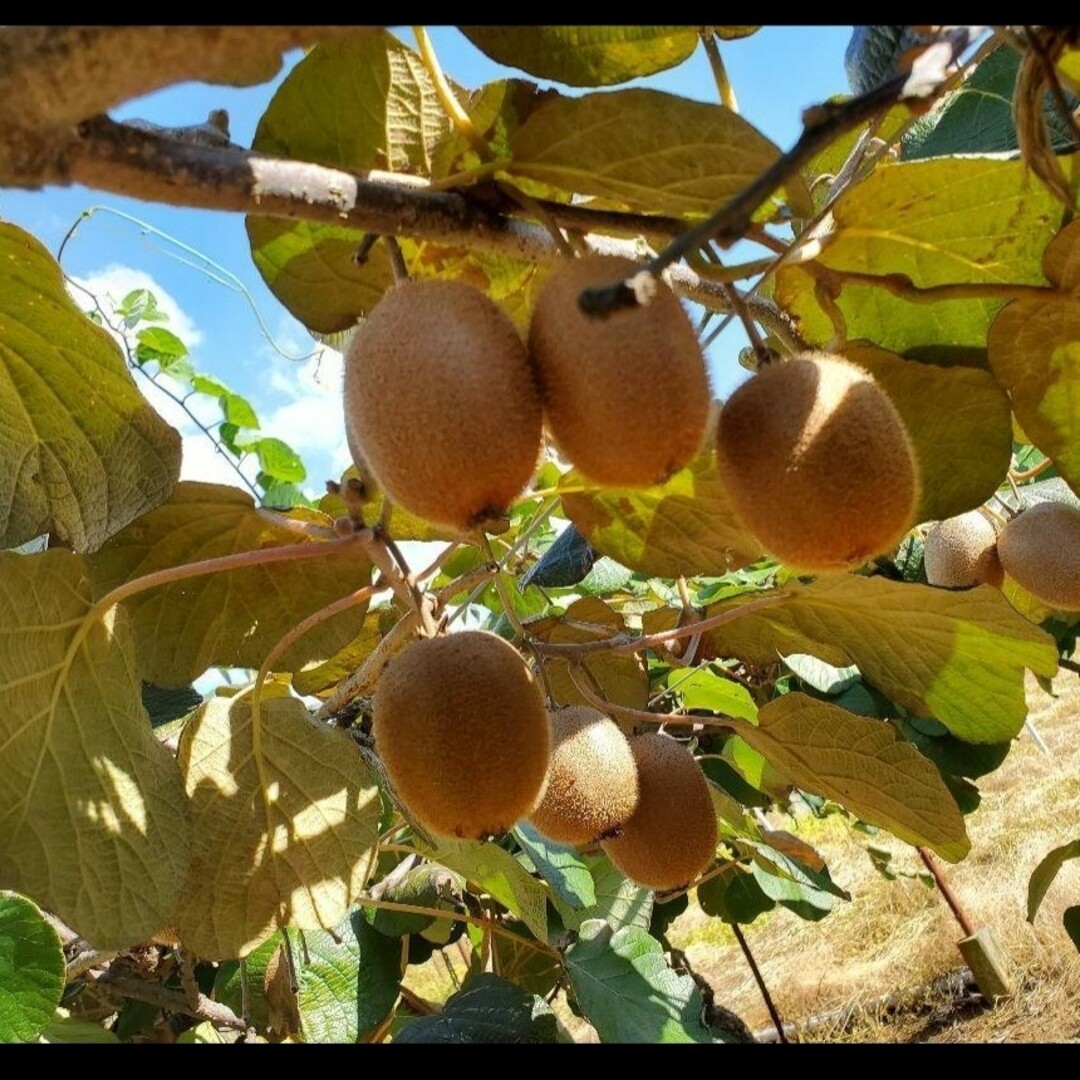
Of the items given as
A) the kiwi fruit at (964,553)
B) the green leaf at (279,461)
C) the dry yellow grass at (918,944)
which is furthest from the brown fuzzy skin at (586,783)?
the dry yellow grass at (918,944)

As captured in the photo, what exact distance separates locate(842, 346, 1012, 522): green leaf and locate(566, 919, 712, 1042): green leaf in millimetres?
670

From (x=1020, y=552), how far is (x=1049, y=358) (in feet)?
2.11

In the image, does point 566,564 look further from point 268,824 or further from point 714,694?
point 268,824

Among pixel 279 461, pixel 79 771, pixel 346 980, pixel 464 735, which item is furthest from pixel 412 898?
pixel 279 461

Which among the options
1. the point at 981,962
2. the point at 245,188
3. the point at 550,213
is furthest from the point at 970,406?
the point at 981,962

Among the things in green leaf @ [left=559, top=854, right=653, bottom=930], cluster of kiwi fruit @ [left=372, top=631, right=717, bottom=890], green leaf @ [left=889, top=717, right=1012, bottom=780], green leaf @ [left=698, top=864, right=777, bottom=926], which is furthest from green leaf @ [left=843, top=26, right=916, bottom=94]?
green leaf @ [left=698, top=864, right=777, bottom=926]

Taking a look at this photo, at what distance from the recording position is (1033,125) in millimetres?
614

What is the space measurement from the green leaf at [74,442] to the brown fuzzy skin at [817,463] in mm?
499

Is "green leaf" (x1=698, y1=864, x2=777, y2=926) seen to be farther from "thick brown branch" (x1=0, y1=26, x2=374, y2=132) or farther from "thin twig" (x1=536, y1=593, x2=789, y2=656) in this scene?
"thick brown branch" (x1=0, y1=26, x2=374, y2=132)

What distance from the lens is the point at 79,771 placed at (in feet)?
2.92

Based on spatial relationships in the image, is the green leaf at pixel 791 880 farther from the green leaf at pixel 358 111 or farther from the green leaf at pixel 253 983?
the green leaf at pixel 358 111

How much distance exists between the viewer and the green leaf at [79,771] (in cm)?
86

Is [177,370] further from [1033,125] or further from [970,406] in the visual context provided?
[1033,125]
